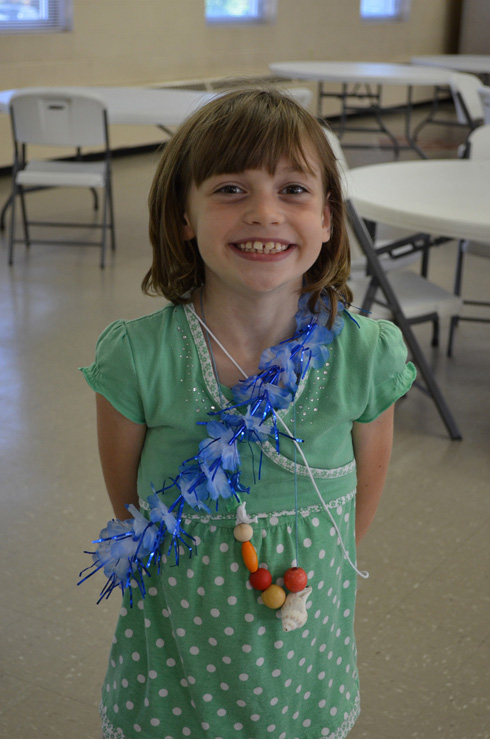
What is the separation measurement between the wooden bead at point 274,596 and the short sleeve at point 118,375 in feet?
0.85

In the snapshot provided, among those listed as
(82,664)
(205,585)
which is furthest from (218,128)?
(82,664)

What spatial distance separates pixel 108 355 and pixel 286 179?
29 centimetres

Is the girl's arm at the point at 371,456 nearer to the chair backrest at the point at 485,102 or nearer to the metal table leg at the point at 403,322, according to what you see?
the metal table leg at the point at 403,322

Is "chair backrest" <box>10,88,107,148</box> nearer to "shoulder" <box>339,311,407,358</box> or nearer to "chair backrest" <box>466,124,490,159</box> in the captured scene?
"chair backrest" <box>466,124,490,159</box>

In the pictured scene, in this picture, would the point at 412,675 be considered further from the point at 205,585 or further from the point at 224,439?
the point at 224,439

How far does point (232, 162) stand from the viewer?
3.07 ft

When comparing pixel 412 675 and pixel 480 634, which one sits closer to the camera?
pixel 412 675

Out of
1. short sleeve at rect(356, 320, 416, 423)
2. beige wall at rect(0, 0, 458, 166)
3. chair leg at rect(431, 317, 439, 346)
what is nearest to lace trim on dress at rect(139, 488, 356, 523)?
short sleeve at rect(356, 320, 416, 423)

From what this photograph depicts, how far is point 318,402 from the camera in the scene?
1034 mm

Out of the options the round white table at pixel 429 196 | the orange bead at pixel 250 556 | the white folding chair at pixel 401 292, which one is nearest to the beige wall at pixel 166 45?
the round white table at pixel 429 196

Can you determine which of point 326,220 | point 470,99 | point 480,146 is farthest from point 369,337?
point 470,99

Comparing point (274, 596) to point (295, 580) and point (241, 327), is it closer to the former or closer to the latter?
point (295, 580)

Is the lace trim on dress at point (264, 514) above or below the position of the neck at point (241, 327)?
below

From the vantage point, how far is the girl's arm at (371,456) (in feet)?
3.67
